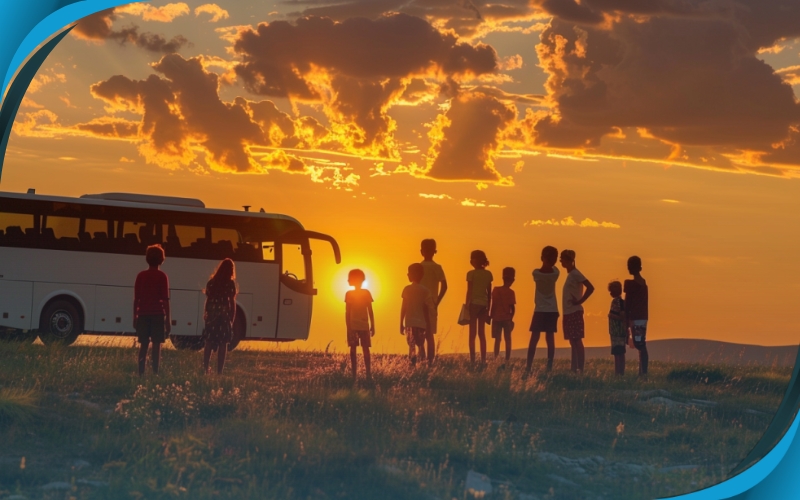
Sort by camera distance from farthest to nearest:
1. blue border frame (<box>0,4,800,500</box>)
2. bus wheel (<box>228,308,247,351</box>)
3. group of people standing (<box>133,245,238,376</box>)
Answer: bus wheel (<box>228,308,247,351</box>) → group of people standing (<box>133,245,238,376</box>) → blue border frame (<box>0,4,800,500</box>)

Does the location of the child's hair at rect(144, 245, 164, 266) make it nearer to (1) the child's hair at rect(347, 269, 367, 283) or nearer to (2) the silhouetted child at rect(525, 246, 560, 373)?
(1) the child's hair at rect(347, 269, 367, 283)

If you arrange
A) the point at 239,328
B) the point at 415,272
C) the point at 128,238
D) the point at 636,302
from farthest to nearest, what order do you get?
the point at 239,328, the point at 128,238, the point at 636,302, the point at 415,272

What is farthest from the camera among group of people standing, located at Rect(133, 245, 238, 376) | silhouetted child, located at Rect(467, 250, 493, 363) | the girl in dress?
silhouetted child, located at Rect(467, 250, 493, 363)

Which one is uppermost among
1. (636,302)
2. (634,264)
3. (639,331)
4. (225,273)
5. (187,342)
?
(634,264)

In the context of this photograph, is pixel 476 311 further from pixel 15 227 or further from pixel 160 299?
pixel 15 227

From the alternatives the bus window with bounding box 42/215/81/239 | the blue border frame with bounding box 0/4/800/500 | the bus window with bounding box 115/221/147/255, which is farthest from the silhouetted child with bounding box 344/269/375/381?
the bus window with bounding box 42/215/81/239

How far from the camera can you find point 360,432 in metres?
9.89

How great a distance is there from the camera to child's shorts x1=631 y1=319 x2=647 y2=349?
12.9 meters

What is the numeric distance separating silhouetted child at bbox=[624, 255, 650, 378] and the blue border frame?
12.8 ft

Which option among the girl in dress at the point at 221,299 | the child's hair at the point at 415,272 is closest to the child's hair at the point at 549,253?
the child's hair at the point at 415,272

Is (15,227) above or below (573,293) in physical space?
above

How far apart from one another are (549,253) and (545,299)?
70 centimetres

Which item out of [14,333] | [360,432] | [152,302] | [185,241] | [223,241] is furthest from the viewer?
[223,241]

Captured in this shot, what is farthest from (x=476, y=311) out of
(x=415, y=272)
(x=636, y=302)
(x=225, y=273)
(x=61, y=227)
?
(x=61, y=227)
